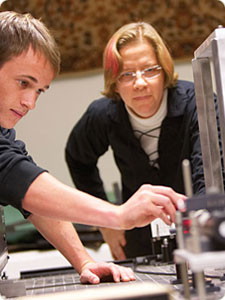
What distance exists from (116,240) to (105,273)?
3.38 feet

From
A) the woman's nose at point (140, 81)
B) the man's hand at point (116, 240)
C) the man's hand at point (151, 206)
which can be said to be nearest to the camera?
the man's hand at point (151, 206)

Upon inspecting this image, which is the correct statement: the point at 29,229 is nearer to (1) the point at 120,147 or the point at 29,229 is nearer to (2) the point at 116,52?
(1) the point at 120,147

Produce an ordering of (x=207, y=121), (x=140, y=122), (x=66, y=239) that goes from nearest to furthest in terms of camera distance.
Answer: (x=207, y=121)
(x=66, y=239)
(x=140, y=122)

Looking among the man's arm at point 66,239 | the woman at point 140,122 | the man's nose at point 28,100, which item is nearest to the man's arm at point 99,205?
the man's nose at point 28,100

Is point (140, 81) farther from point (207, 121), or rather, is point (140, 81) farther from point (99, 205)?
point (99, 205)

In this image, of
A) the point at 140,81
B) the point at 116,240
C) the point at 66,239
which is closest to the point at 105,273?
the point at 66,239

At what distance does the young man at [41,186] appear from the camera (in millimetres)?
832

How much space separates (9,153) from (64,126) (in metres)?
2.21

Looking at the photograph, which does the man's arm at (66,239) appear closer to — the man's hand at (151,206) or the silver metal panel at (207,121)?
the silver metal panel at (207,121)

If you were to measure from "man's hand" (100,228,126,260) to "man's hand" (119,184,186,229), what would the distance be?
1.43 m

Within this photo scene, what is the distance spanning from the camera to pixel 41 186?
0.88 m

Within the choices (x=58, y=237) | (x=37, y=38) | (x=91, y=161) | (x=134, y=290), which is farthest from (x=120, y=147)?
(x=134, y=290)

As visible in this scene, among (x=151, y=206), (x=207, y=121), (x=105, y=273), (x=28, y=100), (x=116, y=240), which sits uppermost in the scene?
(x=28, y=100)

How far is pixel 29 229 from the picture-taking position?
9.77 ft
